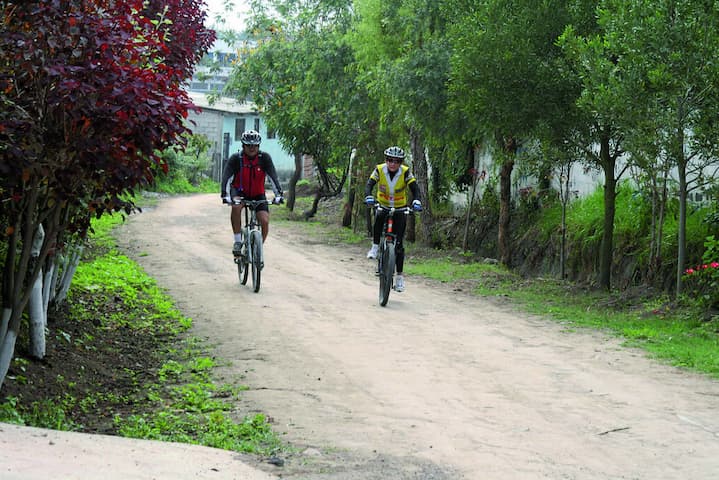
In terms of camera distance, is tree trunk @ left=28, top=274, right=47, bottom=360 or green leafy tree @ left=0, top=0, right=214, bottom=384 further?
tree trunk @ left=28, top=274, right=47, bottom=360

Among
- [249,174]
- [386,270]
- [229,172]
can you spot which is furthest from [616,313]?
[229,172]

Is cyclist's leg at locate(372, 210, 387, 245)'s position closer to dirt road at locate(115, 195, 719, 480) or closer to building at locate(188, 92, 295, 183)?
dirt road at locate(115, 195, 719, 480)

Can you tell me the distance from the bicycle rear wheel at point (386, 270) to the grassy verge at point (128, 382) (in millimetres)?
2630

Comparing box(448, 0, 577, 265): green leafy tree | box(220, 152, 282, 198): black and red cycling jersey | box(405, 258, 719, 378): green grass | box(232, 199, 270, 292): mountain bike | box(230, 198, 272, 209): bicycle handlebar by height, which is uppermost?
box(448, 0, 577, 265): green leafy tree

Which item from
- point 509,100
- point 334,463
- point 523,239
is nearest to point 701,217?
point 509,100

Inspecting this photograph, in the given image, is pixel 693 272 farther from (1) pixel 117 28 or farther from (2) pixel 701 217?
(1) pixel 117 28

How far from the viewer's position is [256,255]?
12.9 m

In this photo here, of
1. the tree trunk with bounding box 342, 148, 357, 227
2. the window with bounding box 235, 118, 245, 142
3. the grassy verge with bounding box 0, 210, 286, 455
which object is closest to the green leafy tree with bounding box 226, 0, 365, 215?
the tree trunk with bounding box 342, 148, 357, 227

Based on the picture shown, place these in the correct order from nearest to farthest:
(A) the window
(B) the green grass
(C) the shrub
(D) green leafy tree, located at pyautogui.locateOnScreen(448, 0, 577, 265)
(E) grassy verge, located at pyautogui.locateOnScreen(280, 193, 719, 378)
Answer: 1. (B) the green grass
2. (E) grassy verge, located at pyautogui.locateOnScreen(280, 193, 719, 378)
3. (C) the shrub
4. (D) green leafy tree, located at pyautogui.locateOnScreen(448, 0, 577, 265)
5. (A) the window

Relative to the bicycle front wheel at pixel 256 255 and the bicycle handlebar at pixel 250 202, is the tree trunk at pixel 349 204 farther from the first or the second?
the bicycle front wheel at pixel 256 255

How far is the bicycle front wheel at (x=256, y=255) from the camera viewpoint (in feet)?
42.1

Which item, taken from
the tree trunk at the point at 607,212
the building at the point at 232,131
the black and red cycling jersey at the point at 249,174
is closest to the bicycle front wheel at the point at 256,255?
the black and red cycling jersey at the point at 249,174

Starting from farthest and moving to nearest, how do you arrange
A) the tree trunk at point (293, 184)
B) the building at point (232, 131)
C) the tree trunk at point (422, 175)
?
the building at point (232, 131) < the tree trunk at point (293, 184) < the tree trunk at point (422, 175)

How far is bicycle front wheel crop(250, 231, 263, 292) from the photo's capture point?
12836mm
